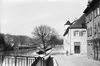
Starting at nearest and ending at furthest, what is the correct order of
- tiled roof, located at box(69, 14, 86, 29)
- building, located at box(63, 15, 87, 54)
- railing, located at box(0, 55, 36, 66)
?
railing, located at box(0, 55, 36, 66) → building, located at box(63, 15, 87, 54) → tiled roof, located at box(69, 14, 86, 29)

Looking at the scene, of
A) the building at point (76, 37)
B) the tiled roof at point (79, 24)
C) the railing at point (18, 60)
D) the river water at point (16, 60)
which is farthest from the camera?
the tiled roof at point (79, 24)

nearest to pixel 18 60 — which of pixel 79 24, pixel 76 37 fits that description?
pixel 76 37

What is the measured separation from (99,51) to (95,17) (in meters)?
4.64

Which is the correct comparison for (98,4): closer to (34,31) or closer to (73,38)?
(73,38)

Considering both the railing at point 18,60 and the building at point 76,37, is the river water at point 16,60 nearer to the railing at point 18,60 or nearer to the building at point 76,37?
the railing at point 18,60

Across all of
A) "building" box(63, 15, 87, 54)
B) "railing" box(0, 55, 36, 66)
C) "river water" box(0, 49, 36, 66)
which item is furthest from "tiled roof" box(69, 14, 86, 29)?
"railing" box(0, 55, 36, 66)

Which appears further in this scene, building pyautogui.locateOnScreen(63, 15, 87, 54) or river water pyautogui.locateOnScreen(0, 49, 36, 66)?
building pyautogui.locateOnScreen(63, 15, 87, 54)

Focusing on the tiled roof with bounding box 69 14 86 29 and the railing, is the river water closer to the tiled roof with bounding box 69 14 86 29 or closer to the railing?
the railing

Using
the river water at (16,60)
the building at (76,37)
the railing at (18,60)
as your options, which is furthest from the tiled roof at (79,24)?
the railing at (18,60)

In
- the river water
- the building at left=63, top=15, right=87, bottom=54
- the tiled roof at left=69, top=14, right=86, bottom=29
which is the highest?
the tiled roof at left=69, top=14, right=86, bottom=29

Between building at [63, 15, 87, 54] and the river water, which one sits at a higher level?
building at [63, 15, 87, 54]

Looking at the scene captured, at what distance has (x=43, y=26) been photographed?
8075cm

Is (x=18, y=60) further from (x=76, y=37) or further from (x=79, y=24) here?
(x=79, y=24)

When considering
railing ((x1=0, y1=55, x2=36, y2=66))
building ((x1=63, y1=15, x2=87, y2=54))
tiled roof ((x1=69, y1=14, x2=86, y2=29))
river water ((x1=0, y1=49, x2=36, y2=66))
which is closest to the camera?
railing ((x1=0, y1=55, x2=36, y2=66))
